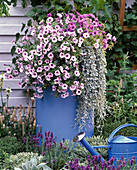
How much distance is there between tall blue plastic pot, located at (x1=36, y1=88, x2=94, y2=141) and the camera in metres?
2.85

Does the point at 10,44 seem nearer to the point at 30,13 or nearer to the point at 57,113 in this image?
the point at 30,13

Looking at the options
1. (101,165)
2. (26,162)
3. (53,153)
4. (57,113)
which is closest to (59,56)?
(57,113)

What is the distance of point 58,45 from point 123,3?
59.0 inches

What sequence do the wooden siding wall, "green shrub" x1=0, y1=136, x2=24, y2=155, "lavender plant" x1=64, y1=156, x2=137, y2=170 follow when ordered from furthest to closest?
the wooden siding wall, "green shrub" x1=0, y1=136, x2=24, y2=155, "lavender plant" x1=64, y1=156, x2=137, y2=170

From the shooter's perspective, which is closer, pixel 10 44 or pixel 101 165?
pixel 101 165

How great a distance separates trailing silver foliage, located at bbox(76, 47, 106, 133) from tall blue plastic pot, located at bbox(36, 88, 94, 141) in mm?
72

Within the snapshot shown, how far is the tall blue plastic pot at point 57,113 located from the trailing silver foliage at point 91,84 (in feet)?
0.24

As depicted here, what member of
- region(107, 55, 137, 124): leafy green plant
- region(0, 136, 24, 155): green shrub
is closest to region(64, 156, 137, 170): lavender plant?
region(0, 136, 24, 155): green shrub

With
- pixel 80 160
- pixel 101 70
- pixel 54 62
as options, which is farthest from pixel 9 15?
pixel 80 160

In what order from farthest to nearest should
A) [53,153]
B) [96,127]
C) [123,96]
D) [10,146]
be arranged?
[123,96] → [96,127] → [10,146] → [53,153]

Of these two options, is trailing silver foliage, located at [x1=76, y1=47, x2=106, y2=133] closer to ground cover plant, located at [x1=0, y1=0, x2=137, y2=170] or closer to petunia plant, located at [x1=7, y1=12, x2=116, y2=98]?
petunia plant, located at [x1=7, y1=12, x2=116, y2=98]

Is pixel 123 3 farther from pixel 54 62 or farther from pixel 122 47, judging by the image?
pixel 54 62

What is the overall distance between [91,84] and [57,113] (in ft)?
1.42

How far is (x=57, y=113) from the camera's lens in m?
2.87
